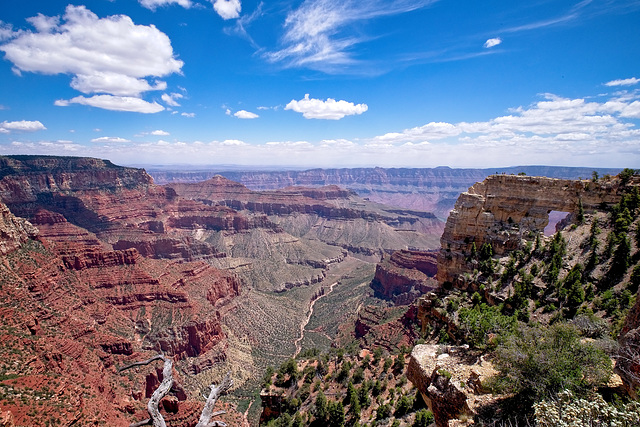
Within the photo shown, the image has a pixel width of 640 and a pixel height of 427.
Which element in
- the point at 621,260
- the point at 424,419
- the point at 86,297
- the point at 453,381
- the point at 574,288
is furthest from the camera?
the point at 86,297

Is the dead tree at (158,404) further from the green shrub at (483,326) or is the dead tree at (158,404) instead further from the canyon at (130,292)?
the canyon at (130,292)

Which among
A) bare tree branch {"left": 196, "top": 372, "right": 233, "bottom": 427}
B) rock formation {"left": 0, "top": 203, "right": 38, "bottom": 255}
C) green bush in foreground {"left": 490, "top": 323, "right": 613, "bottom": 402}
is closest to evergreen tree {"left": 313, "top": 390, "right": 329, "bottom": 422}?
green bush in foreground {"left": 490, "top": 323, "right": 613, "bottom": 402}

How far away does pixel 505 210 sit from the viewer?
117 ft

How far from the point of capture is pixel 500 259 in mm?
33625

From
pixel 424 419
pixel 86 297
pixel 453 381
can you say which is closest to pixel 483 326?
pixel 453 381

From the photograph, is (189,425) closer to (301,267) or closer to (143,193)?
(301,267)

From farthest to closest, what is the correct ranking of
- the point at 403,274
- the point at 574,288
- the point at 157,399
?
the point at 403,274 → the point at 574,288 → the point at 157,399

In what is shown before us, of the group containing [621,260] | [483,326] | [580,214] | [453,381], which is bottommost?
[453,381]

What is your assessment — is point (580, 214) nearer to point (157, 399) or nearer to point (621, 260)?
point (621, 260)

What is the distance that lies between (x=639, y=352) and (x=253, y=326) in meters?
82.8

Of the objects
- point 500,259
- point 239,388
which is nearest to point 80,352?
point 239,388

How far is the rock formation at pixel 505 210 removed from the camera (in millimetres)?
32844

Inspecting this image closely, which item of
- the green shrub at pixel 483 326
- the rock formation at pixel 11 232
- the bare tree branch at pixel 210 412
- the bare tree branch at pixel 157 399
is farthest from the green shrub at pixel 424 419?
the rock formation at pixel 11 232

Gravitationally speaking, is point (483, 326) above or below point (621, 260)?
below
